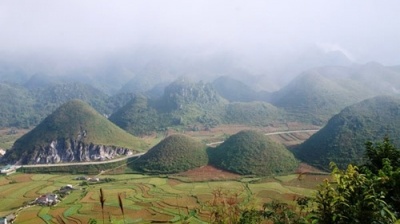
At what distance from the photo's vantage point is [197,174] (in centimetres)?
8469

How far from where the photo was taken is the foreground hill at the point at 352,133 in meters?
85.7

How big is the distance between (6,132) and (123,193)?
5090 inches

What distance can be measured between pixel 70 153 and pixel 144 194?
4389cm

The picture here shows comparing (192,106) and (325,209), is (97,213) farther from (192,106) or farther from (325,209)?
(192,106)

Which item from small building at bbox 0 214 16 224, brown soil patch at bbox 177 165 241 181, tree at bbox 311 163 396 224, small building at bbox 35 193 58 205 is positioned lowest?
small building at bbox 0 214 16 224

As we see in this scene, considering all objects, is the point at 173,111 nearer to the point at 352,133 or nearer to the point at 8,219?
the point at 352,133

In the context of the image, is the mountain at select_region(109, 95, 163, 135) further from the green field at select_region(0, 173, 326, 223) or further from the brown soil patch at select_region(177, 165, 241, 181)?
the brown soil patch at select_region(177, 165, 241, 181)

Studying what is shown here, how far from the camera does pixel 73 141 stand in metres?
106

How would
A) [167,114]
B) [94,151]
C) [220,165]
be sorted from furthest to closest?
[167,114] → [94,151] → [220,165]

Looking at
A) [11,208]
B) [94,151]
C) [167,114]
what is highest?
[167,114]

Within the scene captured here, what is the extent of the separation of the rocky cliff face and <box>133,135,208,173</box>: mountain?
469 inches

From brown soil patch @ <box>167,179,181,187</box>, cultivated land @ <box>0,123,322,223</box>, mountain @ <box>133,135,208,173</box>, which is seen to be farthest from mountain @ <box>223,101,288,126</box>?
brown soil patch @ <box>167,179,181,187</box>

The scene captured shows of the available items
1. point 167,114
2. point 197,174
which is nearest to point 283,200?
point 197,174

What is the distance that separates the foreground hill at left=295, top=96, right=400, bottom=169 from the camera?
85650 mm
